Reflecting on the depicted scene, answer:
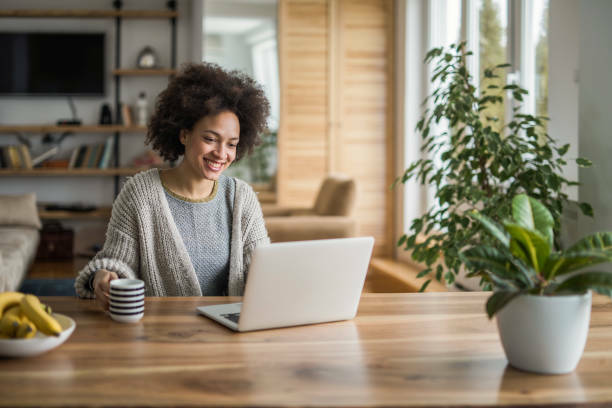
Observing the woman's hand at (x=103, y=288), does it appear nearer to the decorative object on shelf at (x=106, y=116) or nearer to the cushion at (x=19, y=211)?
the cushion at (x=19, y=211)

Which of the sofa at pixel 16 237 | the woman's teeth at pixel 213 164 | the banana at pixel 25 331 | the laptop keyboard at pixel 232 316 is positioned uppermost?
the woman's teeth at pixel 213 164

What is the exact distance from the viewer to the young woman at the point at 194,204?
1.76 meters

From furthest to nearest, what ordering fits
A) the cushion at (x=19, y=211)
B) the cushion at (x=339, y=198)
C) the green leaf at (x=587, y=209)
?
the cushion at (x=19, y=211), the cushion at (x=339, y=198), the green leaf at (x=587, y=209)

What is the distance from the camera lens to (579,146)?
8.29ft

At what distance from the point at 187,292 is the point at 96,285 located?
1.35ft

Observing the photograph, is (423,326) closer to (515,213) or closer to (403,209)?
(515,213)

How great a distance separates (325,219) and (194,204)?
1916mm

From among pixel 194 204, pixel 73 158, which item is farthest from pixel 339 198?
pixel 73 158

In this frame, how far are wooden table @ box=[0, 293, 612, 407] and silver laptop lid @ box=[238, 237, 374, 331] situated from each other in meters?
0.03

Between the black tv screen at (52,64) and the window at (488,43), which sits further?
the black tv screen at (52,64)

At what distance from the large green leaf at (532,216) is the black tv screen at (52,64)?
5.33 metres

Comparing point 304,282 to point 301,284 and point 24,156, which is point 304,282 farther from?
point 24,156

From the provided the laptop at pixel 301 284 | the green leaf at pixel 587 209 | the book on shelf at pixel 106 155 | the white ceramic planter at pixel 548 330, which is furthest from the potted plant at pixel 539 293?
the book on shelf at pixel 106 155

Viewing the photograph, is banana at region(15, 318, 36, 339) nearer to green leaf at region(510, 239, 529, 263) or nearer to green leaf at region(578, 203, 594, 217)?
green leaf at region(510, 239, 529, 263)
